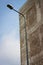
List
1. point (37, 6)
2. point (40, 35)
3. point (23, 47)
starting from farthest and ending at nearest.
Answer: point (23, 47) < point (37, 6) < point (40, 35)

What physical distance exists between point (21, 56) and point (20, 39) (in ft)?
5.33

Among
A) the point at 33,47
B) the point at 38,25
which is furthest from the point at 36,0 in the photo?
the point at 33,47

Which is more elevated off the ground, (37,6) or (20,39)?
(37,6)

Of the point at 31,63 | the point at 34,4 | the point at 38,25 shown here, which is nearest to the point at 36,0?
Result: the point at 34,4

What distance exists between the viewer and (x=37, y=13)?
59.6 feet

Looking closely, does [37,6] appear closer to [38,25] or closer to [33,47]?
[38,25]

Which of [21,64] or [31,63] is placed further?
[21,64]

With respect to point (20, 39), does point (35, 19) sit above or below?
above

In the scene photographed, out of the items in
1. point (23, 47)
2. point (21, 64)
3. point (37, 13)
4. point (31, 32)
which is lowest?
point (21, 64)

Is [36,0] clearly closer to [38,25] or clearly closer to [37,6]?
[37,6]

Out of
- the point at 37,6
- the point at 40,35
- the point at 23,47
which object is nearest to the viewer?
the point at 40,35

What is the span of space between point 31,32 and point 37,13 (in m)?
1.67

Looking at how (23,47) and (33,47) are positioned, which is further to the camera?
(23,47)

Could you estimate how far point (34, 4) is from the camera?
18.8 metres
